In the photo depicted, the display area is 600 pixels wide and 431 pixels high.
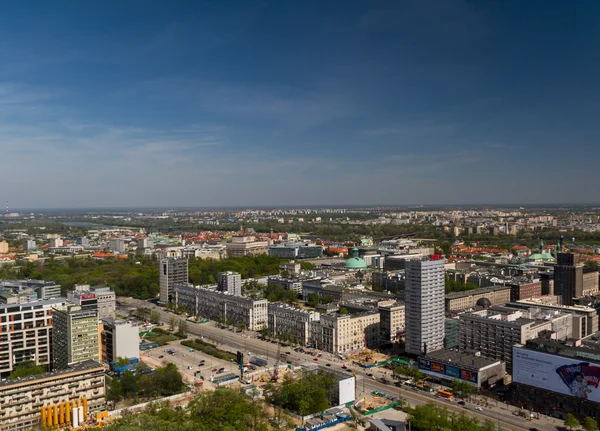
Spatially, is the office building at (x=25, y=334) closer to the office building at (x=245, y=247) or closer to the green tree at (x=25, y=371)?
the green tree at (x=25, y=371)

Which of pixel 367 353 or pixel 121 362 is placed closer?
pixel 121 362

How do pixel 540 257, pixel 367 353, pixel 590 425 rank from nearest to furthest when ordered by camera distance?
pixel 590 425, pixel 367 353, pixel 540 257

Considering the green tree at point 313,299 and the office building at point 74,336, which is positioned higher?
the office building at point 74,336

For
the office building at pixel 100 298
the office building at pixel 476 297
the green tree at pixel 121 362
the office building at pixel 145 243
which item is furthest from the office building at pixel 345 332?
the office building at pixel 145 243

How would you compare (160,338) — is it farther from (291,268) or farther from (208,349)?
(291,268)

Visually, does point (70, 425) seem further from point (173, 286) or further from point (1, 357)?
point (173, 286)

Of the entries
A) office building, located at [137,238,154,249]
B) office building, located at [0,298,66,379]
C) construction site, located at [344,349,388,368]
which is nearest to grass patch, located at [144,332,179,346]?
office building, located at [0,298,66,379]

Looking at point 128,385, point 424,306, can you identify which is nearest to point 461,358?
point 424,306
